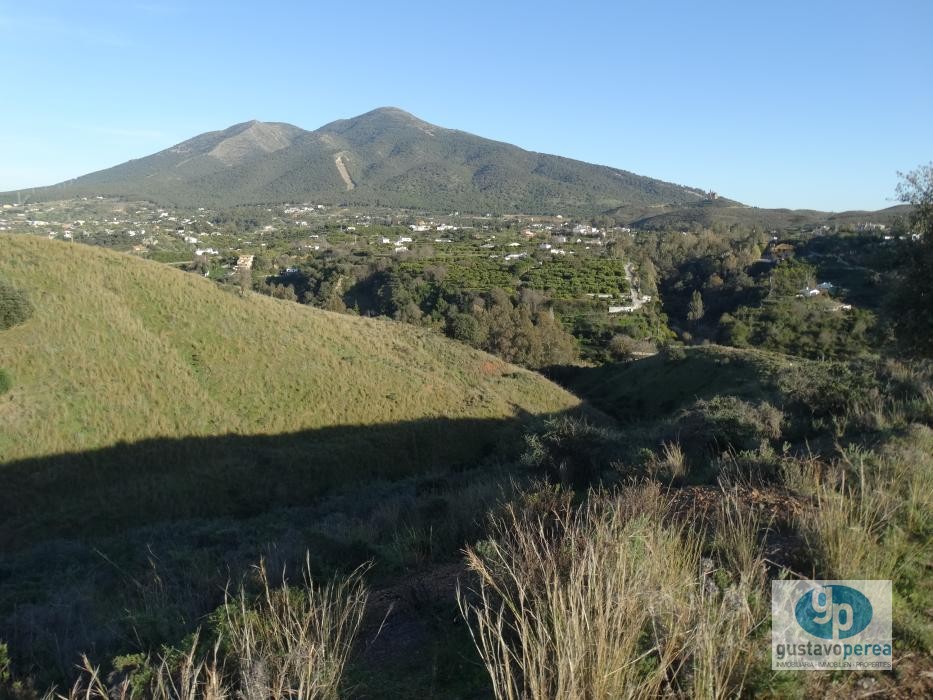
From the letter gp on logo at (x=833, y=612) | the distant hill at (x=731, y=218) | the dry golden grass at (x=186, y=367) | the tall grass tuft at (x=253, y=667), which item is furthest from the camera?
the distant hill at (x=731, y=218)

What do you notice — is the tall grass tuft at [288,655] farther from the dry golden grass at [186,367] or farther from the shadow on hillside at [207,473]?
the dry golden grass at [186,367]

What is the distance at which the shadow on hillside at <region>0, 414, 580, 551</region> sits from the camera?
13.4 meters

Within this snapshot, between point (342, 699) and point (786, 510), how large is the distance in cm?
331

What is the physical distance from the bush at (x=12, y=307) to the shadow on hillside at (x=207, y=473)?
592 centimetres

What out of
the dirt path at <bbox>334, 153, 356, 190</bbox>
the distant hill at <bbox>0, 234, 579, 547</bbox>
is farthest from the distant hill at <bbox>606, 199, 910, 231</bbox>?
the distant hill at <bbox>0, 234, 579, 547</bbox>

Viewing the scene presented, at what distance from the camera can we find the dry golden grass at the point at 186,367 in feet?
54.7

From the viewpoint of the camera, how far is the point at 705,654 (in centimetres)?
209

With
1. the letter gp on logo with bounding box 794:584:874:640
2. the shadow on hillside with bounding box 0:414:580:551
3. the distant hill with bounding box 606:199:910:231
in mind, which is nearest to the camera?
the letter gp on logo with bounding box 794:584:874:640

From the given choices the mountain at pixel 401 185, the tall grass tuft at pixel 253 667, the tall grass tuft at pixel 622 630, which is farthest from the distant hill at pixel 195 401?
the mountain at pixel 401 185

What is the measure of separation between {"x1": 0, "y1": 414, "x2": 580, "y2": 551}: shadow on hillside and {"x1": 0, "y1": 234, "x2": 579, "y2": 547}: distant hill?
47 mm

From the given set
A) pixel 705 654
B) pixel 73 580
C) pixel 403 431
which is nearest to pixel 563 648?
pixel 705 654

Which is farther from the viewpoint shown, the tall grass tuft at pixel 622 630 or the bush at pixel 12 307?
the bush at pixel 12 307

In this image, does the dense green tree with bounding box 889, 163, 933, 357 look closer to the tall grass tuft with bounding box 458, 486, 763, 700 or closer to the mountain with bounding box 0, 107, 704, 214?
the tall grass tuft with bounding box 458, 486, 763, 700

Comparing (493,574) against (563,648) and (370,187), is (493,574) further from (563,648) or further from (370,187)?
(370,187)
